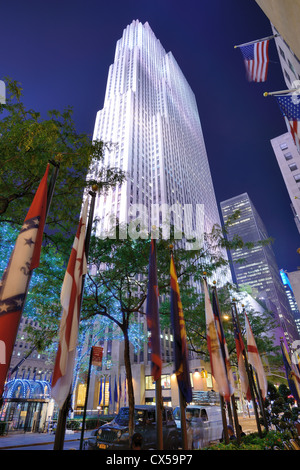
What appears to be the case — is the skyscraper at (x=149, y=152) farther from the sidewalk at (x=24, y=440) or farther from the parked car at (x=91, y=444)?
the parked car at (x=91, y=444)

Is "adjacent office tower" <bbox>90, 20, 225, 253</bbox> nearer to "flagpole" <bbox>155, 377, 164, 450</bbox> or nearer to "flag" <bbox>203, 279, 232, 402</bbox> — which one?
"flag" <bbox>203, 279, 232, 402</bbox>

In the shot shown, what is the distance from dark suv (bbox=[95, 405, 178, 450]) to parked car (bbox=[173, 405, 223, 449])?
79cm

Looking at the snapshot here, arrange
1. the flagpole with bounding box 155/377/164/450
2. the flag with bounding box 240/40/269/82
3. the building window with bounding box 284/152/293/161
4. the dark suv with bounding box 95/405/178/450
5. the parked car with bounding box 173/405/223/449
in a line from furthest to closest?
the building window with bounding box 284/152/293/161 → the flag with bounding box 240/40/269/82 → the parked car with bounding box 173/405/223/449 → the dark suv with bounding box 95/405/178/450 → the flagpole with bounding box 155/377/164/450

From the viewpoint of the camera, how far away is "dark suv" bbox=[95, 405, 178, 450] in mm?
9695

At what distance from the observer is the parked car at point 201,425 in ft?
39.7

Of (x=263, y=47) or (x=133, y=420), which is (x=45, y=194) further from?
(x=263, y=47)

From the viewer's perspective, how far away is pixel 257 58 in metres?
12.7

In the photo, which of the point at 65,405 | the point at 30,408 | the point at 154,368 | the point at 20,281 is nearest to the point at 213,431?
the point at 154,368

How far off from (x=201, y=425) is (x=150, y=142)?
110 m

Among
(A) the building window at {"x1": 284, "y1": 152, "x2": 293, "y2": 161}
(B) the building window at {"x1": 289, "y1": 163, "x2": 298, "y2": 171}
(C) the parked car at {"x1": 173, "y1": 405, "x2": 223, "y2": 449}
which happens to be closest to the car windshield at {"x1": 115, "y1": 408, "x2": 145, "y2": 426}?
(C) the parked car at {"x1": 173, "y1": 405, "x2": 223, "y2": 449}

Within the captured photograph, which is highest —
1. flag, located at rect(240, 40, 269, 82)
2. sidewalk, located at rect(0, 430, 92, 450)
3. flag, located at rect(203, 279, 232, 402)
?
flag, located at rect(240, 40, 269, 82)

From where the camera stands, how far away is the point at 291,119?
904cm

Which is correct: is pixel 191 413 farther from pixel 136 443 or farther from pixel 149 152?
pixel 149 152

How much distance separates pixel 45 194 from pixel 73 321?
10.9 ft
